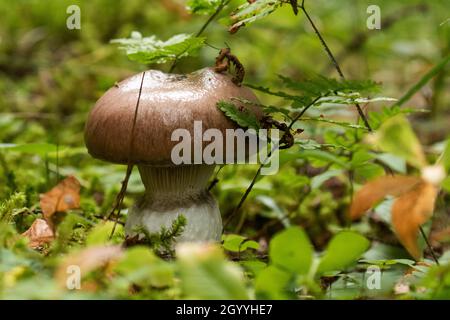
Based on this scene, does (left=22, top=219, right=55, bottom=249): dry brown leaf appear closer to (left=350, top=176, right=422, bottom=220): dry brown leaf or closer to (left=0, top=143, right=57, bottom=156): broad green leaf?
(left=0, top=143, right=57, bottom=156): broad green leaf

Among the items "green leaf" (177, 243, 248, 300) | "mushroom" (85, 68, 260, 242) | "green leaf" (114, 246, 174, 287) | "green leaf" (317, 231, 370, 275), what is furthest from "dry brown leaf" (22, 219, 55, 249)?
"green leaf" (317, 231, 370, 275)

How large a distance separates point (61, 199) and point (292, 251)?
2.05 feet

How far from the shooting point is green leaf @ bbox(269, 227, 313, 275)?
1.07 m

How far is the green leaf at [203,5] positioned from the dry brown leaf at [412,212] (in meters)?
1.00

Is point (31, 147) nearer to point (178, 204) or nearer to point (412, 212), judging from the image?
point (178, 204)

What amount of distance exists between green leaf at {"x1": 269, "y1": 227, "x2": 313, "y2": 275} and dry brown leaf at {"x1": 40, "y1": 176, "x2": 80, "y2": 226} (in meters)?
0.56

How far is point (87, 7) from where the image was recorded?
16.8 ft

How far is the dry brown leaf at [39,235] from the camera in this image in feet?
5.04

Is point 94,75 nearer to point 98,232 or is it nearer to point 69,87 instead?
point 69,87

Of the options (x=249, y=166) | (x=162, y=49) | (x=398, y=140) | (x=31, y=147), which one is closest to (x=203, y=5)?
(x=162, y=49)

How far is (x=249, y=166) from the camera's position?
10.0 feet

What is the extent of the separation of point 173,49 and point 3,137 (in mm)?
1822

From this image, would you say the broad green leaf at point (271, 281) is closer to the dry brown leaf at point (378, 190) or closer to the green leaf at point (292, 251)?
the green leaf at point (292, 251)

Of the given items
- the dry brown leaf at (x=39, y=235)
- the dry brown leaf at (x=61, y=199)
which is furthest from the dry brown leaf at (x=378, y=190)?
the dry brown leaf at (x=39, y=235)
